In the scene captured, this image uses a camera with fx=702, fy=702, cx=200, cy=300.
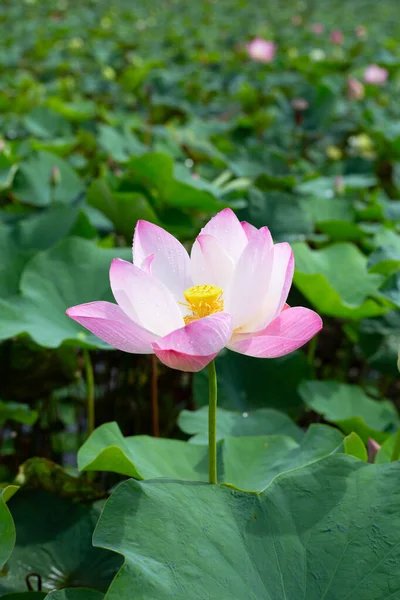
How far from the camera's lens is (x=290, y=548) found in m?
0.67

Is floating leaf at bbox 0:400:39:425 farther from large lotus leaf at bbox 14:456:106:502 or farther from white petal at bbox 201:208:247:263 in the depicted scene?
white petal at bbox 201:208:247:263

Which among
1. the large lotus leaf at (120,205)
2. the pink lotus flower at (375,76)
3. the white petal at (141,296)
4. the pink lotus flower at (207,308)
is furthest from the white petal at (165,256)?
the pink lotus flower at (375,76)

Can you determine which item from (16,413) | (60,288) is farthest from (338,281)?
(16,413)

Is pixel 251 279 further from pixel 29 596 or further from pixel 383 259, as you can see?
pixel 383 259

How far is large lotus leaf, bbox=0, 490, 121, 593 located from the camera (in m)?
0.92

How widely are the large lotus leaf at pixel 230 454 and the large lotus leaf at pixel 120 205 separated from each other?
25.4 inches

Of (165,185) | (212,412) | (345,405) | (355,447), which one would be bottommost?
(345,405)

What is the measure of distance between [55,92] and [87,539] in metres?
2.83

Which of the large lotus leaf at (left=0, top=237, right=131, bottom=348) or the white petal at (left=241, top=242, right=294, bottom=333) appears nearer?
the white petal at (left=241, top=242, right=294, bottom=333)

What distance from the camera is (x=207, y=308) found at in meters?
0.74

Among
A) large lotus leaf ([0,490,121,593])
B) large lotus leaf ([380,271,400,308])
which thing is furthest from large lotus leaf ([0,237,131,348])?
large lotus leaf ([380,271,400,308])

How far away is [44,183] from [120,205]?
1.34ft

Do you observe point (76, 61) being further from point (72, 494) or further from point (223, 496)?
point (223, 496)

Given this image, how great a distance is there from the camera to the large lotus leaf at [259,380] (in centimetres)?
138
